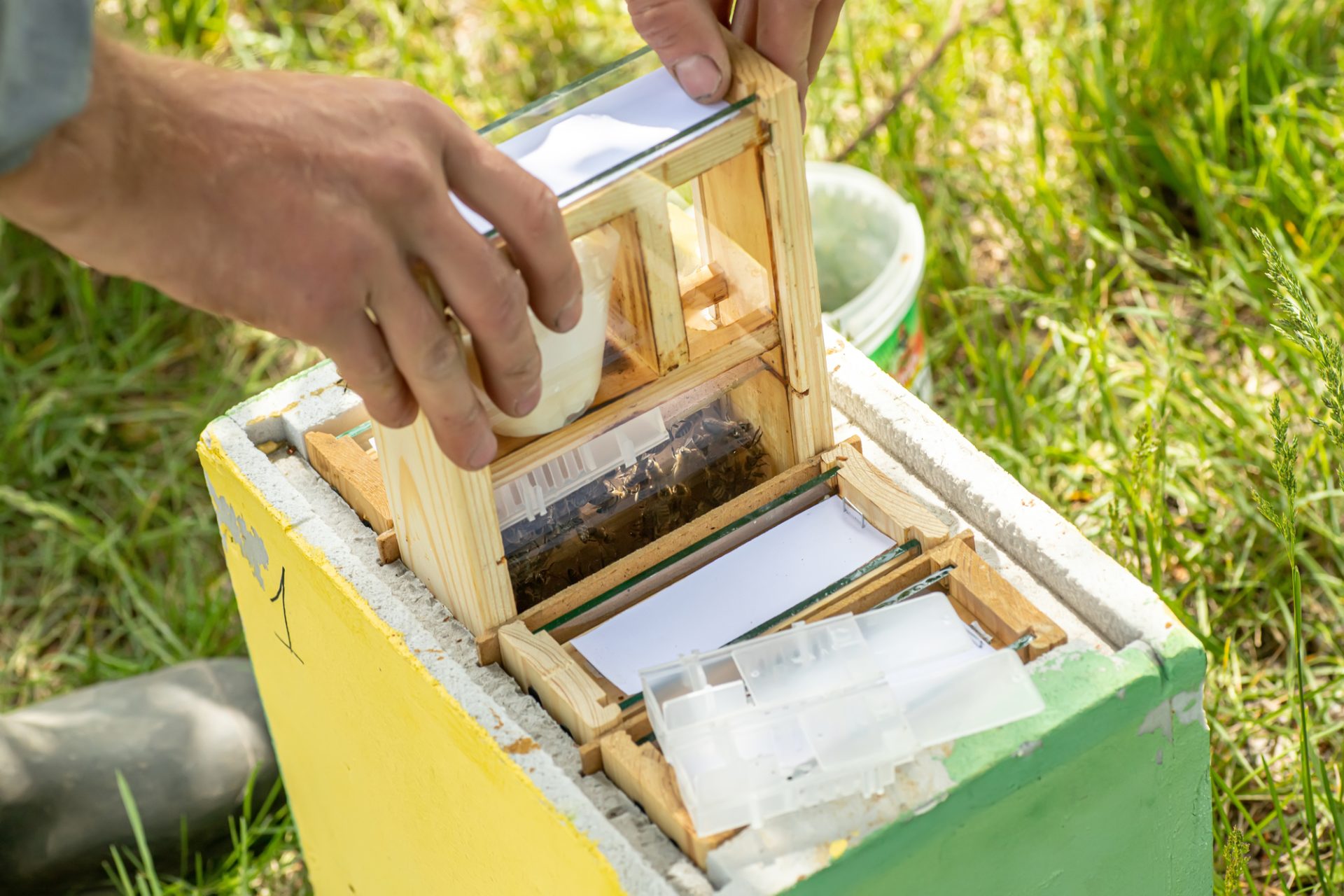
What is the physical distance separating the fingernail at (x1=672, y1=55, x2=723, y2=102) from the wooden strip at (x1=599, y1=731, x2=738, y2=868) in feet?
1.74

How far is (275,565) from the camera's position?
1.46 m

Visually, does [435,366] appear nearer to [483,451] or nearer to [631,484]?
[483,451]

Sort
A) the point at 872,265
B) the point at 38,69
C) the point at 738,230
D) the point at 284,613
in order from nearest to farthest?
the point at 38,69 → the point at 738,230 → the point at 284,613 → the point at 872,265

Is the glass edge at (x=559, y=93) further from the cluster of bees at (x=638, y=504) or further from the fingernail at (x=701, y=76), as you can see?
the cluster of bees at (x=638, y=504)

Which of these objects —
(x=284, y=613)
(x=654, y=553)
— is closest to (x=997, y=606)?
(x=654, y=553)

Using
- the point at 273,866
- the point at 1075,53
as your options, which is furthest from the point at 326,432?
the point at 1075,53

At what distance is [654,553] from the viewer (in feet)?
4.14

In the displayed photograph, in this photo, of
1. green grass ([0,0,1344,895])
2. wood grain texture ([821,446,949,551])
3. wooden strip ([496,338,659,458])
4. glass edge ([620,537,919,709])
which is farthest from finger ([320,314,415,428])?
green grass ([0,0,1344,895])

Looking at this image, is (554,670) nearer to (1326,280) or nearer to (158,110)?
(158,110)

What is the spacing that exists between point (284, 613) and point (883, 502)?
2.23 feet

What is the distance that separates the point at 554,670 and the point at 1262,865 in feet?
3.70

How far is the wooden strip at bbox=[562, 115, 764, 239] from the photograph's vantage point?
106 cm

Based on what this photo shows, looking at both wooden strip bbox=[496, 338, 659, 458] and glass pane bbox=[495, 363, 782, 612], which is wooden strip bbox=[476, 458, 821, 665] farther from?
wooden strip bbox=[496, 338, 659, 458]

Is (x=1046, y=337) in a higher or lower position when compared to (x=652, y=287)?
lower
